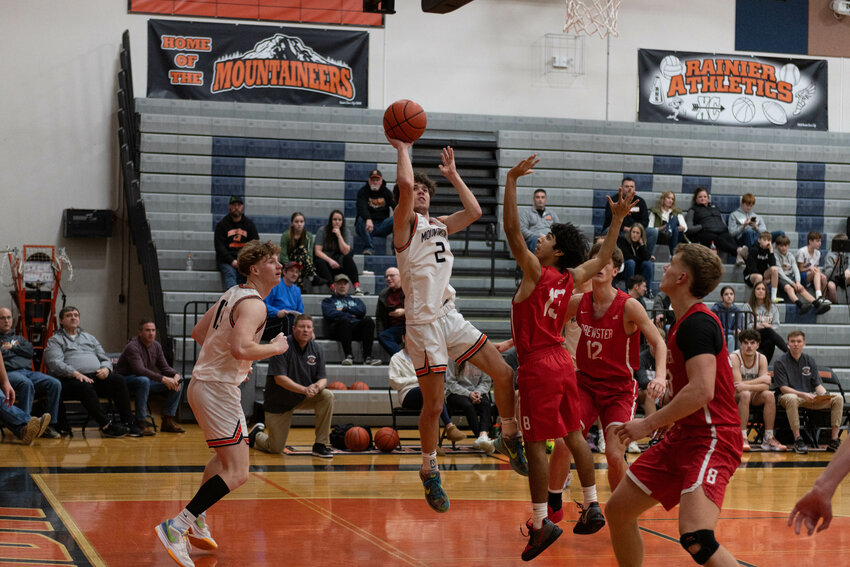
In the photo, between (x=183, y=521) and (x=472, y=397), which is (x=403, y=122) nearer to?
(x=183, y=521)

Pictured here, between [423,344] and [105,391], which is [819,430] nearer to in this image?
[423,344]

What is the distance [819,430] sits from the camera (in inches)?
425

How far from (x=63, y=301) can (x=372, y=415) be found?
5717 mm

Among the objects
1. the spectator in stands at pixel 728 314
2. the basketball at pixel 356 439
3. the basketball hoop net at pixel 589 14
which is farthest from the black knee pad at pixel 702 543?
the basketball hoop net at pixel 589 14

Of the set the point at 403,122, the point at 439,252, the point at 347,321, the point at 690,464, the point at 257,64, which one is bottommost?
the point at 347,321

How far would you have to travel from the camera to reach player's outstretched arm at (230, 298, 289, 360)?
5035mm

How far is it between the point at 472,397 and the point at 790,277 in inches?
266

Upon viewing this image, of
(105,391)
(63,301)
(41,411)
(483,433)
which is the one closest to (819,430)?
(483,433)

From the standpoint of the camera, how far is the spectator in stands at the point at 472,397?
9914mm

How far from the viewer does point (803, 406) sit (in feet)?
35.3

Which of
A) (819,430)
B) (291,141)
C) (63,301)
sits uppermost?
(291,141)

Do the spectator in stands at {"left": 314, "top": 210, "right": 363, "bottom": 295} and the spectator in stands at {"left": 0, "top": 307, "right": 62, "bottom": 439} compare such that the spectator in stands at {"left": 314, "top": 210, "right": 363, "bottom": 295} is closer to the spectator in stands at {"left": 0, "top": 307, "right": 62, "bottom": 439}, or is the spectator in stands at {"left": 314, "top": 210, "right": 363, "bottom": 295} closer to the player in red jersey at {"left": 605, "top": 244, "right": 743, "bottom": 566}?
the spectator in stands at {"left": 0, "top": 307, "right": 62, "bottom": 439}

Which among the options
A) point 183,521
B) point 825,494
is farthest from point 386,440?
point 825,494

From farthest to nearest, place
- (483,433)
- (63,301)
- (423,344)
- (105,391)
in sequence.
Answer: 1. (63,301)
2. (105,391)
3. (483,433)
4. (423,344)
